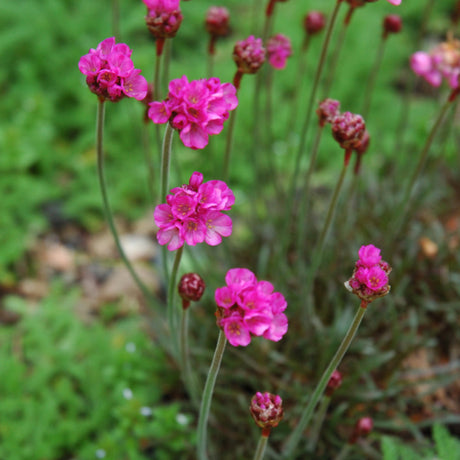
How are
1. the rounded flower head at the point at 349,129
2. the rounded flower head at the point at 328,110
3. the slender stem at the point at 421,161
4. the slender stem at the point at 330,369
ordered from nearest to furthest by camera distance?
the slender stem at the point at 330,369 → the rounded flower head at the point at 349,129 → the rounded flower head at the point at 328,110 → the slender stem at the point at 421,161

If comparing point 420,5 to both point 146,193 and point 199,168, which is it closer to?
point 199,168

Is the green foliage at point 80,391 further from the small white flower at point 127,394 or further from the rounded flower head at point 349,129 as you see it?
the rounded flower head at point 349,129

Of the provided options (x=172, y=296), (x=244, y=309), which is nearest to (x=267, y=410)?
(x=244, y=309)

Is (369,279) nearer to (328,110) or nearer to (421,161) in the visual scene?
(328,110)

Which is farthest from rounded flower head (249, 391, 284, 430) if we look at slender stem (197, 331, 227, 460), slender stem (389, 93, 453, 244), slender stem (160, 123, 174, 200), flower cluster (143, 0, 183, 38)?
slender stem (389, 93, 453, 244)

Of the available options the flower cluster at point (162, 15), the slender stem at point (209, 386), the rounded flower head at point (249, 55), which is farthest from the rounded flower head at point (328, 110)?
the slender stem at point (209, 386)

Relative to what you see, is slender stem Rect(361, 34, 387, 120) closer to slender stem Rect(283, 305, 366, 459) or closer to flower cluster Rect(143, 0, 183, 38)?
flower cluster Rect(143, 0, 183, 38)
